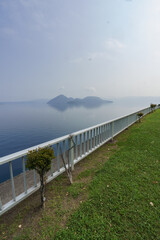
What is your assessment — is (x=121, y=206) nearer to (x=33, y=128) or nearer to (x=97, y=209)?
(x=97, y=209)

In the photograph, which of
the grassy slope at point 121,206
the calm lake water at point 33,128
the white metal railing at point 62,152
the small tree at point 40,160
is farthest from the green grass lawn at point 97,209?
the calm lake water at point 33,128

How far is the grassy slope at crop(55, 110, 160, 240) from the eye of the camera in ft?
5.63

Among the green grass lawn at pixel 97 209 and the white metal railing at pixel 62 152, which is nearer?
the green grass lawn at pixel 97 209

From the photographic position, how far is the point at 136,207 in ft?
6.88

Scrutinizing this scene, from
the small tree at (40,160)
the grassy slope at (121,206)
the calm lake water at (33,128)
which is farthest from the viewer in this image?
the calm lake water at (33,128)

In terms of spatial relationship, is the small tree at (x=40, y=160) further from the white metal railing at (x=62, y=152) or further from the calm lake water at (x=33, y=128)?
the calm lake water at (x=33, y=128)

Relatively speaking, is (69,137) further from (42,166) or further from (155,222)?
(155,222)

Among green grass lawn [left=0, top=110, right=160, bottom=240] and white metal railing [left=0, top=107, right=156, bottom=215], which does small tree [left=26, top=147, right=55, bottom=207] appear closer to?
white metal railing [left=0, top=107, right=156, bottom=215]

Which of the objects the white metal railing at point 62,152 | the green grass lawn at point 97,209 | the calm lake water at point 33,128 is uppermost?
the white metal railing at point 62,152

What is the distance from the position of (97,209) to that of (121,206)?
1.43 feet

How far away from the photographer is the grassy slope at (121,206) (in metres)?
1.72

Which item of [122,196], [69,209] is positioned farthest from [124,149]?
[69,209]

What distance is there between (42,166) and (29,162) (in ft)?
0.69

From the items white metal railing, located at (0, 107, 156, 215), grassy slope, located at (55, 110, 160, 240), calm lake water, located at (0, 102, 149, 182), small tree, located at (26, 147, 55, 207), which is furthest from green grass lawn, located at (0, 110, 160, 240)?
calm lake water, located at (0, 102, 149, 182)
